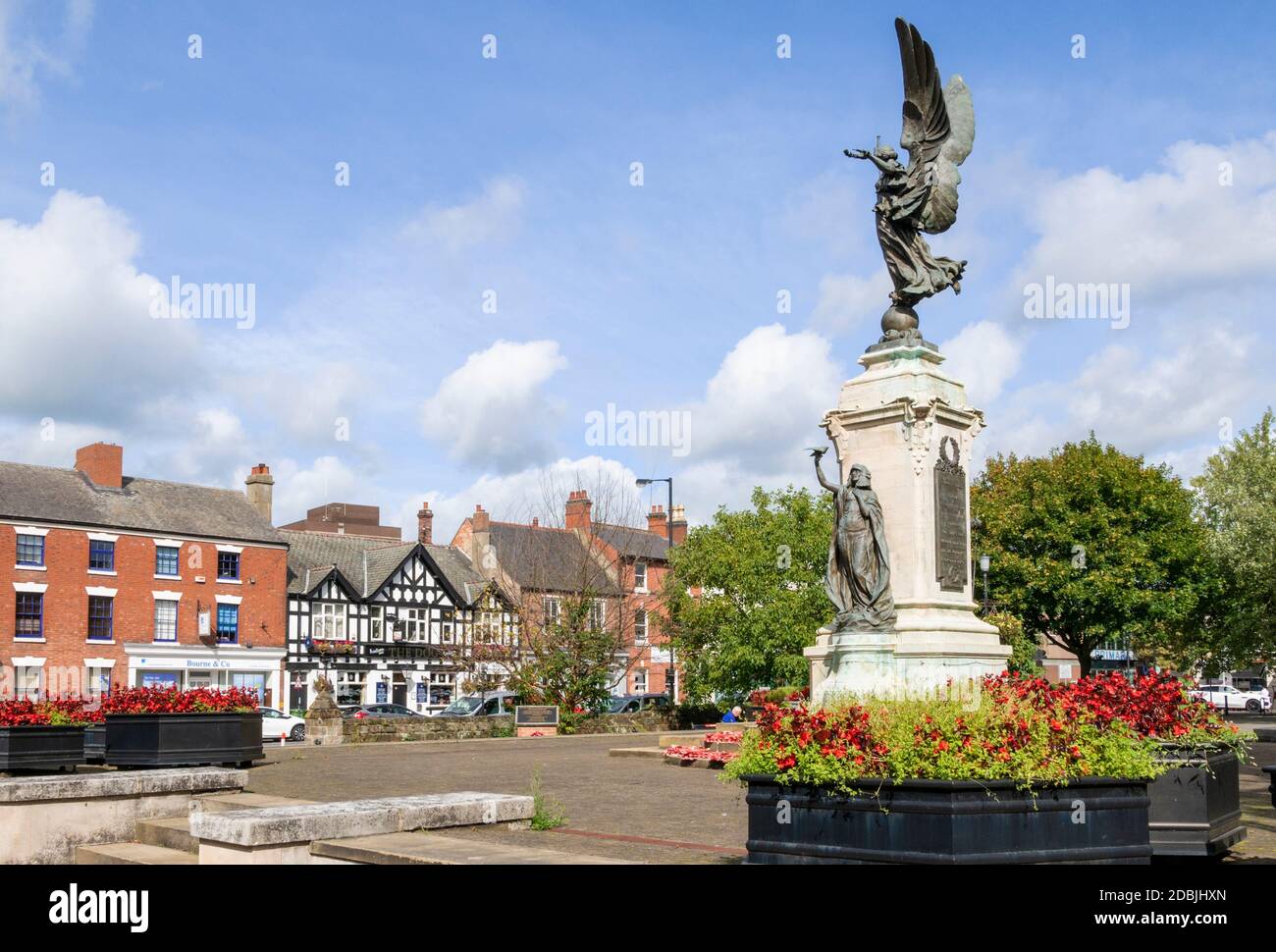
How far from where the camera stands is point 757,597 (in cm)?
4303

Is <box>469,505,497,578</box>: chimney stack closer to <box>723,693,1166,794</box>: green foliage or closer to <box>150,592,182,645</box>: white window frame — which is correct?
<box>150,592,182,645</box>: white window frame

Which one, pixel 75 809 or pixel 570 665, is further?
pixel 570 665

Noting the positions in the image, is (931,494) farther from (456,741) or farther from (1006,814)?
(456,741)

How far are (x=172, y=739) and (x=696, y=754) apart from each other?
10.8 metres

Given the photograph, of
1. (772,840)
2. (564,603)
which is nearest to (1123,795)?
(772,840)

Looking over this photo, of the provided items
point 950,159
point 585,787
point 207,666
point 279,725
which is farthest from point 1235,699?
point 585,787

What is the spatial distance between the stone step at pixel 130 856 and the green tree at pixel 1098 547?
41684mm

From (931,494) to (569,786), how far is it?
682 cm

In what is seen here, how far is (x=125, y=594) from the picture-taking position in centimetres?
5469

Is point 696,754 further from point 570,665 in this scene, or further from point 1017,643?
point 1017,643

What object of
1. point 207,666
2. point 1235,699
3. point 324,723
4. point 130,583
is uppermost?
point 130,583

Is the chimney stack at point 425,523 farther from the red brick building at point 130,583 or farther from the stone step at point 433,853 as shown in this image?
the stone step at point 433,853

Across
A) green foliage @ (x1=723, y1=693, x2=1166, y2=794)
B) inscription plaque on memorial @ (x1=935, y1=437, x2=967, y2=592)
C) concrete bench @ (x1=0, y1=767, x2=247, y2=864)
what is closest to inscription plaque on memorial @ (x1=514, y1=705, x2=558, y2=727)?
inscription plaque on memorial @ (x1=935, y1=437, x2=967, y2=592)

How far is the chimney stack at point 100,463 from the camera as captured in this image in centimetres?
5638
